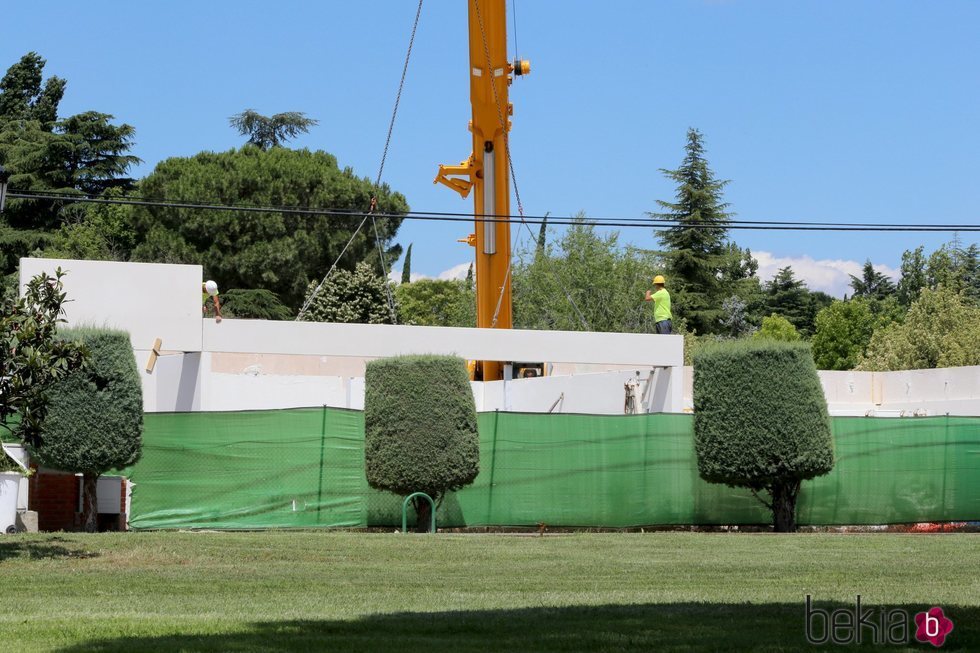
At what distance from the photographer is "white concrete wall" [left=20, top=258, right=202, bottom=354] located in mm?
20516

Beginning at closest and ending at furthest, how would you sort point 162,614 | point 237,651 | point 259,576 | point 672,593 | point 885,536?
point 237,651
point 162,614
point 672,593
point 259,576
point 885,536

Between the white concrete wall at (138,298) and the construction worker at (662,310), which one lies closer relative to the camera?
the white concrete wall at (138,298)

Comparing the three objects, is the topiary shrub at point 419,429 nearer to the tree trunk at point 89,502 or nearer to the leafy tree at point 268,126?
the tree trunk at point 89,502

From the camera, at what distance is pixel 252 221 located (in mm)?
52750

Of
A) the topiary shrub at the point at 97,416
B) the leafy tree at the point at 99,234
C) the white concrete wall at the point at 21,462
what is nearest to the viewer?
the topiary shrub at the point at 97,416

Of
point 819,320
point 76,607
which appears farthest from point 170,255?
point 76,607

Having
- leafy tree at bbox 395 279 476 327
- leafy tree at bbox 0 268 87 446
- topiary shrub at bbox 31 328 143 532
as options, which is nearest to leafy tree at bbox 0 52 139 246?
leafy tree at bbox 395 279 476 327

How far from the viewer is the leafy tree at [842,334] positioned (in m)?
69.1

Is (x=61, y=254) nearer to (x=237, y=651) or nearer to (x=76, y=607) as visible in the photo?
(x=76, y=607)

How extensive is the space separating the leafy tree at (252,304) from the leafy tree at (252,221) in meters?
1.16

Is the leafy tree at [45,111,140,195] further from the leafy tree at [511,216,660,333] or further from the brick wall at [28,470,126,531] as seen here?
the brick wall at [28,470,126,531]

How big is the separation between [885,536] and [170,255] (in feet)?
125

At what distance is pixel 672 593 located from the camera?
11062mm

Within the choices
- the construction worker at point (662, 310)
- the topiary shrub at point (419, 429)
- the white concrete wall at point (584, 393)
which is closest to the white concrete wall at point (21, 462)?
the topiary shrub at point (419, 429)
